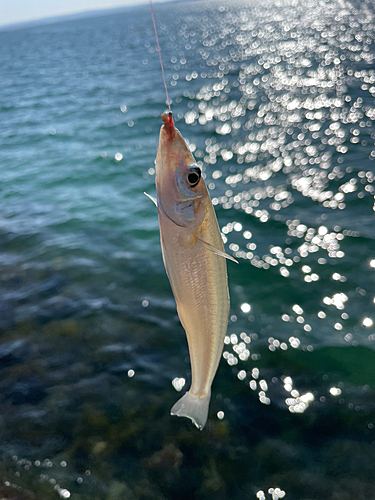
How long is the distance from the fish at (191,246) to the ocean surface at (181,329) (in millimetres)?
2633

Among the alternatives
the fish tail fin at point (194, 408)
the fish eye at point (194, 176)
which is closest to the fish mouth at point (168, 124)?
the fish eye at point (194, 176)

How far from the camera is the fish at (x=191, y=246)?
3201mm

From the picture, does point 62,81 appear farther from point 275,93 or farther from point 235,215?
point 235,215

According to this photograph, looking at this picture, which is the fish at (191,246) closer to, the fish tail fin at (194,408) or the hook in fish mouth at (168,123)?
the hook in fish mouth at (168,123)

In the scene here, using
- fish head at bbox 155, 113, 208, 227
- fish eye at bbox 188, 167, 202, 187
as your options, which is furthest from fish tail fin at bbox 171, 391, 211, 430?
fish eye at bbox 188, 167, 202, 187

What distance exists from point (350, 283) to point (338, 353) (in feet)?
6.22

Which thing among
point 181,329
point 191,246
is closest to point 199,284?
point 191,246

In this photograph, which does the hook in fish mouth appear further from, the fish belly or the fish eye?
the fish belly

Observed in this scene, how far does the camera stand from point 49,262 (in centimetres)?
965

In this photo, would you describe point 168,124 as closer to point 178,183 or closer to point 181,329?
point 178,183

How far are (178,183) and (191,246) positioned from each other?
55 cm

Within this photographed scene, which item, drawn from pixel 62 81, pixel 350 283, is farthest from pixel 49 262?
pixel 62 81

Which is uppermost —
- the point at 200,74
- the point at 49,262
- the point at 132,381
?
the point at 200,74

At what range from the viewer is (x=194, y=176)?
3.17m
